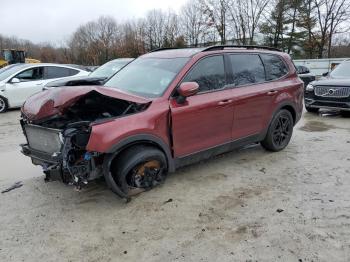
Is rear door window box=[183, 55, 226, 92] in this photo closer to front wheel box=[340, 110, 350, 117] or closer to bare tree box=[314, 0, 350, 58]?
front wheel box=[340, 110, 350, 117]

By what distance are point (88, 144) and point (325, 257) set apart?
2569 mm

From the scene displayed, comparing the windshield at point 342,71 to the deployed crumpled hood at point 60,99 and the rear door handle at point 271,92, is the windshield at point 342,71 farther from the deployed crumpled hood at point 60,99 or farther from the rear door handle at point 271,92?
the deployed crumpled hood at point 60,99

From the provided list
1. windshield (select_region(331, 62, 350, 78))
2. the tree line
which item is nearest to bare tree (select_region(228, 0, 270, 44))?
the tree line

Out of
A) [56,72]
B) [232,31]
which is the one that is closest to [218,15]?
Answer: [232,31]

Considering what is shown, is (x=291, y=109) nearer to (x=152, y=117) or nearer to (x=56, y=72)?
(x=152, y=117)

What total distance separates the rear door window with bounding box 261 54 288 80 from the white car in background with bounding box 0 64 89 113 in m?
8.46

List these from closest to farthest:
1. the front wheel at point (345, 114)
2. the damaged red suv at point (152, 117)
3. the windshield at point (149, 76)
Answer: the damaged red suv at point (152, 117), the windshield at point (149, 76), the front wheel at point (345, 114)

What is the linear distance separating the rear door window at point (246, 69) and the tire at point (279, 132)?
0.80 meters

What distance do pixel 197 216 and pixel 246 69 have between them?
8.64 feet

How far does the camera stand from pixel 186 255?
10.4 ft

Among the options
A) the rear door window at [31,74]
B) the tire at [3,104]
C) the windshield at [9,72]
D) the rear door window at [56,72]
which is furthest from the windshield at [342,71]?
the tire at [3,104]

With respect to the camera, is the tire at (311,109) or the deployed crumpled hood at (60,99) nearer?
the deployed crumpled hood at (60,99)

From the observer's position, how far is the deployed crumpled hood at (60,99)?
3.95 meters

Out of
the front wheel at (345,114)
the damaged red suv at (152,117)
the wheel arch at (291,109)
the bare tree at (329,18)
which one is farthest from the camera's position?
the bare tree at (329,18)
